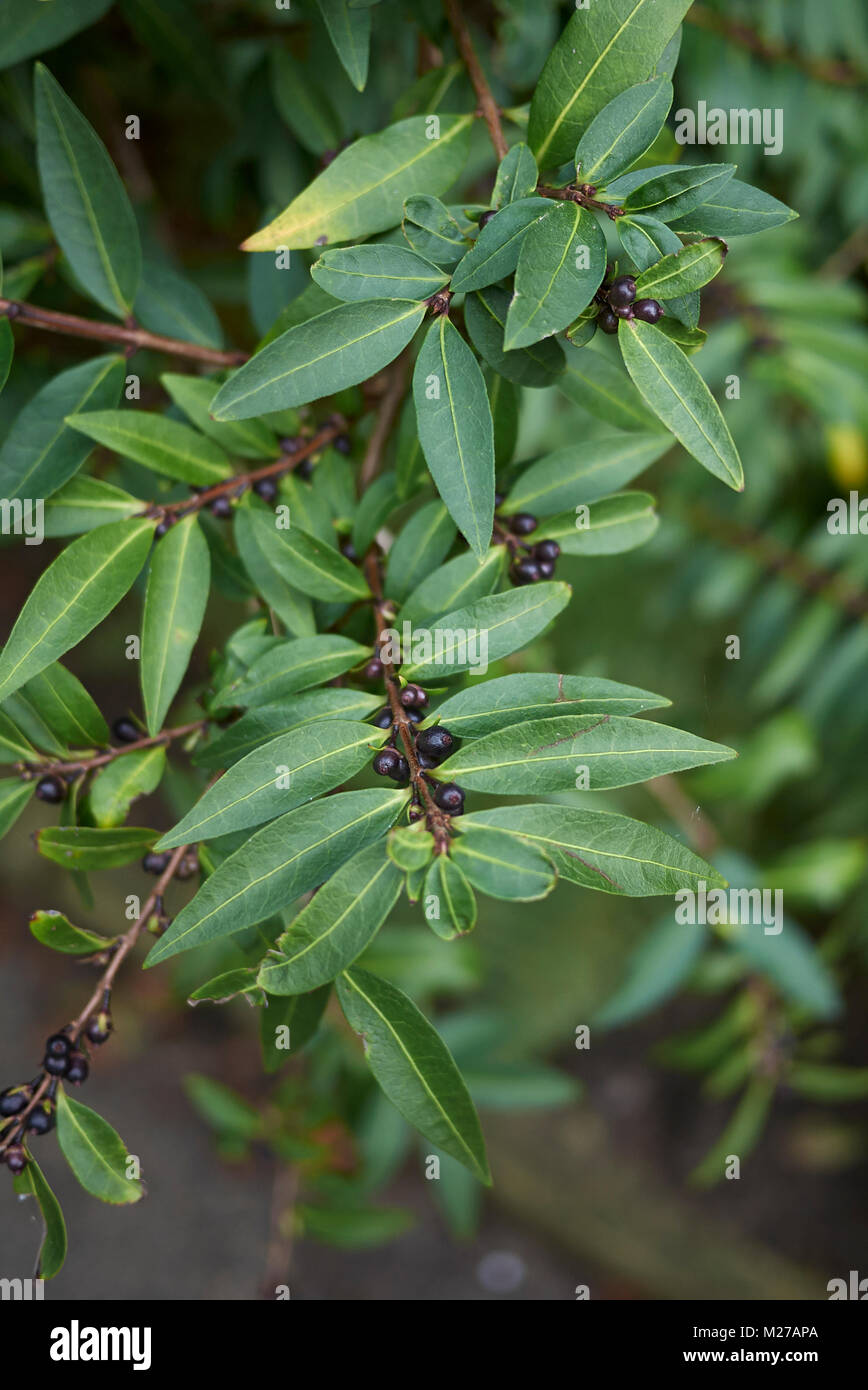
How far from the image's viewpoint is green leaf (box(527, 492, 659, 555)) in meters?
0.74

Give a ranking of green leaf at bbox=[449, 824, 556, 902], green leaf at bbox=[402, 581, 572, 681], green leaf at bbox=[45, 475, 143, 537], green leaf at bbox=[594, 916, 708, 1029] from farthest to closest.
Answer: green leaf at bbox=[594, 916, 708, 1029]
green leaf at bbox=[45, 475, 143, 537]
green leaf at bbox=[402, 581, 572, 681]
green leaf at bbox=[449, 824, 556, 902]

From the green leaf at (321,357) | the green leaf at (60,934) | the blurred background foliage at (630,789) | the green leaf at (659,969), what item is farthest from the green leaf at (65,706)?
the green leaf at (659,969)

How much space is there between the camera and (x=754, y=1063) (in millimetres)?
1562

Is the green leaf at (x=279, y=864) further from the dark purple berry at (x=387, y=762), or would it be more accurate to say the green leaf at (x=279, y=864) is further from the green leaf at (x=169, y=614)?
the green leaf at (x=169, y=614)

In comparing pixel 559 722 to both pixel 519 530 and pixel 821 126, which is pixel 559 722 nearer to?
pixel 519 530

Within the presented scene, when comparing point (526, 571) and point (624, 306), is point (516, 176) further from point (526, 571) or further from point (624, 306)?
point (526, 571)

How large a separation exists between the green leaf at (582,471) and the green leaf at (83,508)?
300 mm

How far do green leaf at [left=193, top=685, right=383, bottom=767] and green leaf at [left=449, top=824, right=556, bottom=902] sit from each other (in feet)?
0.42

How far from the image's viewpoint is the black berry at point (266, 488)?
770 millimetres

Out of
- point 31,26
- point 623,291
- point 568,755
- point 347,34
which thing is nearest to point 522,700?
point 568,755

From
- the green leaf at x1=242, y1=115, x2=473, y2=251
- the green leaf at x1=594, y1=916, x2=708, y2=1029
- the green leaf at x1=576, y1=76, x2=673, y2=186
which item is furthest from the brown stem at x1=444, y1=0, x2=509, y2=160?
the green leaf at x1=594, y1=916, x2=708, y2=1029

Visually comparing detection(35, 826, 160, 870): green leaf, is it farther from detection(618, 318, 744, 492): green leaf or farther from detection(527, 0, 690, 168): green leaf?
detection(527, 0, 690, 168): green leaf
